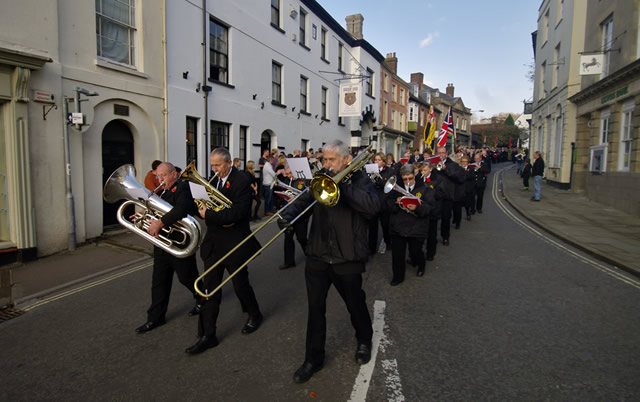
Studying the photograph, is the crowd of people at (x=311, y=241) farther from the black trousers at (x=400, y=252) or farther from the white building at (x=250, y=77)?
the white building at (x=250, y=77)

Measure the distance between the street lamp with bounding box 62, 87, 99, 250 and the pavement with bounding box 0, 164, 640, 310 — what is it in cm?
48

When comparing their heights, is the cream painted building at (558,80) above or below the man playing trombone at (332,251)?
above

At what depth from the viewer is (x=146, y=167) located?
412 inches

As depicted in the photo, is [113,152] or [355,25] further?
[355,25]

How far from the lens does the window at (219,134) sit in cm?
1368

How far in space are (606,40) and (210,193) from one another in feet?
62.3

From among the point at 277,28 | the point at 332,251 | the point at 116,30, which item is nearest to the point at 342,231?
the point at 332,251

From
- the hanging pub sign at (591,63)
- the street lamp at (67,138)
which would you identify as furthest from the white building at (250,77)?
the hanging pub sign at (591,63)

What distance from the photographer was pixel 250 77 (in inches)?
609

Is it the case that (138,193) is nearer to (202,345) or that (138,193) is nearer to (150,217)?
(150,217)

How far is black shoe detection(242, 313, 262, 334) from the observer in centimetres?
420

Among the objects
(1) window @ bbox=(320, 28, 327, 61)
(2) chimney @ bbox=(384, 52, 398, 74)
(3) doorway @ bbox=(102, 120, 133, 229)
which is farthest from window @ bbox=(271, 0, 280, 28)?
Result: (2) chimney @ bbox=(384, 52, 398, 74)

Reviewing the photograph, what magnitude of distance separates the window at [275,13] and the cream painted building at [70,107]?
7.42 m

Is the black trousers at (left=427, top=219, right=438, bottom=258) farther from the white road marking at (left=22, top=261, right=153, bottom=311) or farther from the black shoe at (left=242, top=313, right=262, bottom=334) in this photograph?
the white road marking at (left=22, top=261, right=153, bottom=311)
